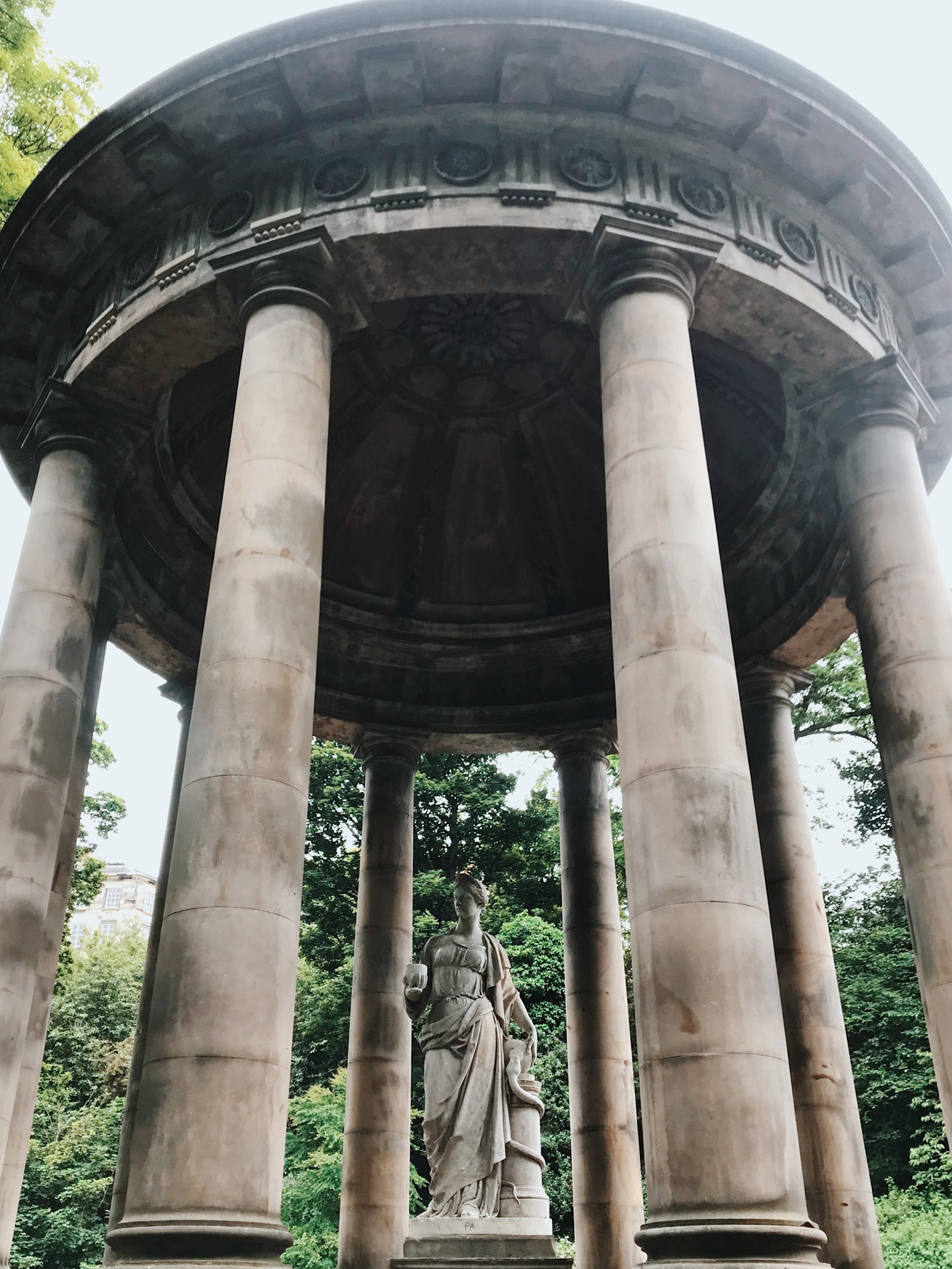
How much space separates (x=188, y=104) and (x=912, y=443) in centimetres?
1542

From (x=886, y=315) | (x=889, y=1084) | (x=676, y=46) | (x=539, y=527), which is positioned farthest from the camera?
(x=889, y=1084)

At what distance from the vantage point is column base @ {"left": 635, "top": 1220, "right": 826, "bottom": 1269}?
11.8 meters

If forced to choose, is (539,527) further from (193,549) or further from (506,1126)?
(506,1126)

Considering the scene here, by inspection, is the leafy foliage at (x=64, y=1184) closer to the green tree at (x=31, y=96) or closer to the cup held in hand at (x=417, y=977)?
the cup held in hand at (x=417, y=977)

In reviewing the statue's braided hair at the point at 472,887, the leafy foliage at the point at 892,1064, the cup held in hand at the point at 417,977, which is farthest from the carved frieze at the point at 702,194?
the leafy foliage at the point at 892,1064

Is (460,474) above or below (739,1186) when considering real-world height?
above

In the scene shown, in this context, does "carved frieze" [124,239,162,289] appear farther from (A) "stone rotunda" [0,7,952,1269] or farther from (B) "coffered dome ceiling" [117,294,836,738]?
(B) "coffered dome ceiling" [117,294,836,738]

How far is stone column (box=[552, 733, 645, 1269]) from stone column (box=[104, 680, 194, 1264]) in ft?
36.4

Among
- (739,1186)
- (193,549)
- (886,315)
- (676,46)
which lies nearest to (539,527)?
(193,549)

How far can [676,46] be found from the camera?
19.3 metres

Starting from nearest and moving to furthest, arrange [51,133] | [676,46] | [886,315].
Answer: [676,46] → [886,315] → [51,133]

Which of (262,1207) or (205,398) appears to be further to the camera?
(205,398)

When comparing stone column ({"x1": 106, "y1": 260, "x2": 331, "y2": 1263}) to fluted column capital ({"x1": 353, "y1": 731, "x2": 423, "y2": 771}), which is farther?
fluted column capital ({"x1": 353, "y1": 731, "x2": 423, "y2": 771})

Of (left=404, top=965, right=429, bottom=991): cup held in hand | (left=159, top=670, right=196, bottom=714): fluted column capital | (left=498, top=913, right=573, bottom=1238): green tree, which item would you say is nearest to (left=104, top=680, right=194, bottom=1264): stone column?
(left=159, top=670, right=196, bottom=714): fluted column capital
